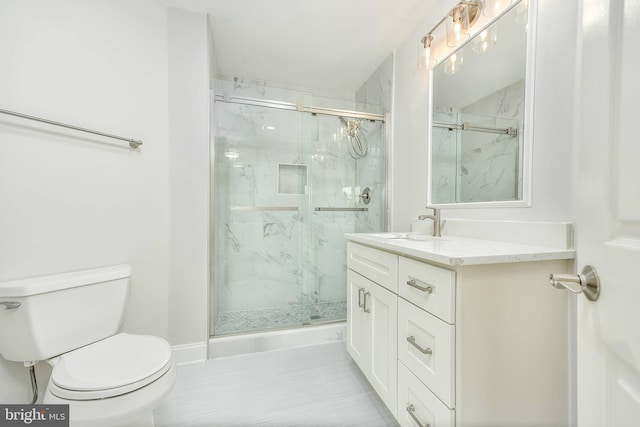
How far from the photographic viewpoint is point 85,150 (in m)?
1.41

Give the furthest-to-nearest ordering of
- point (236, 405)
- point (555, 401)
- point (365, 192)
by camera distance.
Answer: point (365, 192), point (236, 405), point (555, 401)

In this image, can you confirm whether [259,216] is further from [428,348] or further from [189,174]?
[428,348]

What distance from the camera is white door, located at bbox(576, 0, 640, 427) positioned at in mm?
385

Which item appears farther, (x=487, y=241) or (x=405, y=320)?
(x=487, y=241)

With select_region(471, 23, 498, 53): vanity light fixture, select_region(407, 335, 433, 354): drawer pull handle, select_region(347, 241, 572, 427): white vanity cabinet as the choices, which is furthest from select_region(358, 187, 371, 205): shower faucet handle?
select_region(407, 335, 433, 354): drawer pull handle

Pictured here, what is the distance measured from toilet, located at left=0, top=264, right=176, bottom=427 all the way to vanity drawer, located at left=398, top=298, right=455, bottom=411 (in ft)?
3.13

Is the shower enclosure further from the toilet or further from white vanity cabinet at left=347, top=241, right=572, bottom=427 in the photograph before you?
white vanity cabinet at left=347, top=241, right=572, bottom=427

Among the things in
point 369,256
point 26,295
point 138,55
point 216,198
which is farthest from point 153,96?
point 369,256

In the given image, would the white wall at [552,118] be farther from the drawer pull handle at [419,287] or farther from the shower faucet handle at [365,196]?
the shower faucet handle at [365,196]

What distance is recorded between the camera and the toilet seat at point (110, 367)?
896mm

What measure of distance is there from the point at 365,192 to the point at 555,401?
5.87 feet

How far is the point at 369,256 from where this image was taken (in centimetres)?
135

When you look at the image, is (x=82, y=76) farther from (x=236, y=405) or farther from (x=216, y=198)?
(x=236, y=405)

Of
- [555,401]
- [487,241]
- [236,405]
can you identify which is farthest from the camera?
[236,405]
